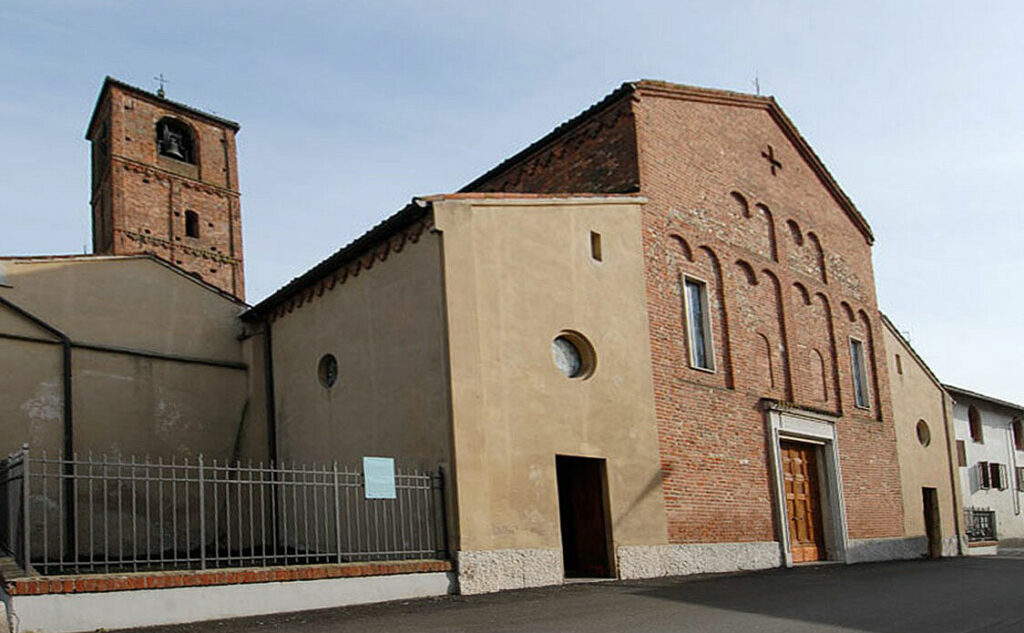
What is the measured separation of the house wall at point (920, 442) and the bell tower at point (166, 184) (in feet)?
67.6

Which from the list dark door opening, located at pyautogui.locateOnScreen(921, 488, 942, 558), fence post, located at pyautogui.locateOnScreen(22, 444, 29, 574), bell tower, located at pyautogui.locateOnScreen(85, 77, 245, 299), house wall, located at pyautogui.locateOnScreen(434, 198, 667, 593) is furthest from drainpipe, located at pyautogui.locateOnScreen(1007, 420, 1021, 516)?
fence post, located at pyautogui.locateOnScreen(22, 444, 29, 574)

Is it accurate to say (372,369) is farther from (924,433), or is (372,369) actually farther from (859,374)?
(924,433)

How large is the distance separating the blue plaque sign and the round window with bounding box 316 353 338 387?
3652 mm

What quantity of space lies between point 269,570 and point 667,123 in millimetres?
10784

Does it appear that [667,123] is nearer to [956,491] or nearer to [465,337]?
[465,337]

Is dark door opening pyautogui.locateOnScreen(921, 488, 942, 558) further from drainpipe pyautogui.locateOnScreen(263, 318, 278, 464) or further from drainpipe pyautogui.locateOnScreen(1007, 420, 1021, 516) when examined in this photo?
drainpipe pyautogui.locateOnScreen(1007, 420, 1021, 516)

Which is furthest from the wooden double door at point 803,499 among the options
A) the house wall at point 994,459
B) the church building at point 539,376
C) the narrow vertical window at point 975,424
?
the narrow vertical window at point 975,424

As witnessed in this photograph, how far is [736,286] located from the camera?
17391 mm

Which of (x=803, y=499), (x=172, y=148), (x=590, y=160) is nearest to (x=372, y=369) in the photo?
(x=590, y=160)

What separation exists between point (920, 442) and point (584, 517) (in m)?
→ 12.8

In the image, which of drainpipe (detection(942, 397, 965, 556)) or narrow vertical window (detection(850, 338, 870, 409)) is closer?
narrow vertical window (detection(850, 338, 870, 409))

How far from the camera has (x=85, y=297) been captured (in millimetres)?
15477

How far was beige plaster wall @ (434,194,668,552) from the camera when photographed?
11609mm

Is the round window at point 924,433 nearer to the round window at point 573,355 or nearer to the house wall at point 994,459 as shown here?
the house wall at point 994,459
